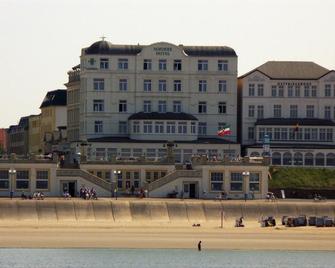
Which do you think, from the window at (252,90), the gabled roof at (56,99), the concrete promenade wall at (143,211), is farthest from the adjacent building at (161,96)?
the concrete promenade wall at (143,211)

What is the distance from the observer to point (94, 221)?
12231 centimetres

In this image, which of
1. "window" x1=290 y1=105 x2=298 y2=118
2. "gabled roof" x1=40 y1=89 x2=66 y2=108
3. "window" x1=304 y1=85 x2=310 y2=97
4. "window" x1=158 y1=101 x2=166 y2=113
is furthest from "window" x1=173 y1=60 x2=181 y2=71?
"gabled roof" x1=40 y1=89 x2=66 y2=108

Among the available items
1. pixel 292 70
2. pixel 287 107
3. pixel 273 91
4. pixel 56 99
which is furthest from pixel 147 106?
pixel 56 99

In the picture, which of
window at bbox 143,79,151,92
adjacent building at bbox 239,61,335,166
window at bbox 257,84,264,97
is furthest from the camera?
window at bbox 257,84,264,97

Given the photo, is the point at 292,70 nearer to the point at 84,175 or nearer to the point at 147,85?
the point at 147,85

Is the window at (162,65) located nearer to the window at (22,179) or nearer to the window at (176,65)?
the window at (176,65)

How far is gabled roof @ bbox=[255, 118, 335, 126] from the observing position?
153 meters

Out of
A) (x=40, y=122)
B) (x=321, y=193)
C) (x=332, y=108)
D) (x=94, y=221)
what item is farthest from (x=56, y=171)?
(x=40, y=122)

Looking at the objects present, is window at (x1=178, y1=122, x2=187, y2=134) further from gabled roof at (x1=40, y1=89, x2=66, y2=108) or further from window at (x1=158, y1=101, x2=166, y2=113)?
gabled roof at (x1=40, y1=89, x2=66, y2=108)

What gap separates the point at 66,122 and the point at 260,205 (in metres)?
46.0

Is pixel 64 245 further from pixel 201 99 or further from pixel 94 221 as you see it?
pixel 201 99

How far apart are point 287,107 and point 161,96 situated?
11.6m

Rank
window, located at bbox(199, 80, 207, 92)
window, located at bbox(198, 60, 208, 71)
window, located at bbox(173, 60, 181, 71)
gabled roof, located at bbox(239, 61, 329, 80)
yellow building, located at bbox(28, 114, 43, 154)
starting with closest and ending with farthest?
window, located at bbox(173, 60, 181, 71), window, located at bbox(198, 60, 208, 71), window, located at bbox(199, 80, 207, 92), gabled roof, located at bbox(239, 61, 329, 80), yellow building, located at bbox(28, 114, 43, 154)

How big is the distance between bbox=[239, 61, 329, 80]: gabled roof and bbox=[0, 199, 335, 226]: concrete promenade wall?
27.3 metres
